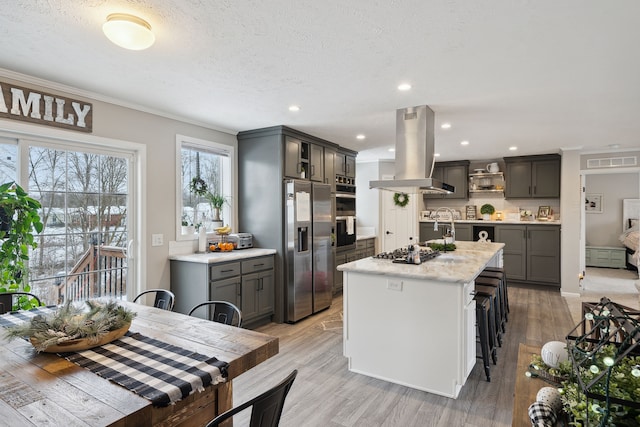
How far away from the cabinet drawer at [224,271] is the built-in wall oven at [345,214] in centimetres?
205

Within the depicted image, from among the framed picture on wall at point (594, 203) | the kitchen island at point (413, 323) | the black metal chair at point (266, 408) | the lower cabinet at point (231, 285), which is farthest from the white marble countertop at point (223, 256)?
the framed picture on wall at point (594, 203)

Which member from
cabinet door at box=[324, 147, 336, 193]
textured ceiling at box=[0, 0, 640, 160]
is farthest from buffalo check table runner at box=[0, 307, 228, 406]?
cabinet door at box=[324, 147, 336, 193]

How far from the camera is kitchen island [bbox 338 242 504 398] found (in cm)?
253

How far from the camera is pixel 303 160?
468cm

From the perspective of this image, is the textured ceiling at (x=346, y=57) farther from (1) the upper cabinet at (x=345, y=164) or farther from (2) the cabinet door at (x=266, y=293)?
(2) the cabinet door at (x=266, y=293)

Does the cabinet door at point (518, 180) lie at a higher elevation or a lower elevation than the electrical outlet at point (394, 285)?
higher

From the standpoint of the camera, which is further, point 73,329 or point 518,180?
point 518,180

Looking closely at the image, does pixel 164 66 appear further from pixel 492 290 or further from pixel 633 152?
pixel 633 152

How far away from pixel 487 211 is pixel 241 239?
5.07 m

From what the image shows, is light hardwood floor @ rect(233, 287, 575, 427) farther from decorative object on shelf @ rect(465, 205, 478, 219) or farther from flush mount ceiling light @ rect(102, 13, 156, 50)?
decorative object on shelf @ rect(465, 205, 478, 219)

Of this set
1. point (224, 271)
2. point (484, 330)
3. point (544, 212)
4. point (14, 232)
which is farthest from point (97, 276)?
point (544, 212)

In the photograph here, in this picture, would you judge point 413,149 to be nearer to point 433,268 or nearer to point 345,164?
point 433,268

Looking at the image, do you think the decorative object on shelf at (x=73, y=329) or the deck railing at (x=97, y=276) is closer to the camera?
the decorative object on shelf at (x=73, y=329)

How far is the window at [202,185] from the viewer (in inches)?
156
